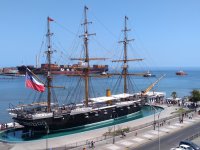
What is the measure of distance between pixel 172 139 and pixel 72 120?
→ 19.1 metres

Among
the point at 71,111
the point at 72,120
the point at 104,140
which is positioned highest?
the point at 71,111

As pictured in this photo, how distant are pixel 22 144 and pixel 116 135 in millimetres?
12056

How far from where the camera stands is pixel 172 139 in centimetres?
3859

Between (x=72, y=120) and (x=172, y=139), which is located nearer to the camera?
(x=172, y=139)

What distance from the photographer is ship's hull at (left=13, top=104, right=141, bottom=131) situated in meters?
47.7

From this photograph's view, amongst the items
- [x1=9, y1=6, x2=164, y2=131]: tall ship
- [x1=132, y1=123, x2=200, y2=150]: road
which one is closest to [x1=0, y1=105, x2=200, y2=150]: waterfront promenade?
[x1=132, y1=123, x2=200, y2=150]: road

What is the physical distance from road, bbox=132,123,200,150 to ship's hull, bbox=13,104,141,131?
55.8 feet

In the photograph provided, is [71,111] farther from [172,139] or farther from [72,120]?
[172,139]

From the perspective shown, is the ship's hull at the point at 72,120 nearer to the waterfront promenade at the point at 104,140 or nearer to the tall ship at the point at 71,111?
the tall ship at the point at 71,111

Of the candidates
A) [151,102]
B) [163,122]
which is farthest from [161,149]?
[151,102]

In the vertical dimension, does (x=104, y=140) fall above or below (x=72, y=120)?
below

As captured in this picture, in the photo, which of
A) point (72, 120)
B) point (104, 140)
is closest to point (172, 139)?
point (104, 140)

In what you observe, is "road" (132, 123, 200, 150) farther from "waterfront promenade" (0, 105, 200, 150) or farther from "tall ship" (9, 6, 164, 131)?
"tall ship" (9, 6, 164, 131)

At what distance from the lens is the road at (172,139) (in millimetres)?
35056
